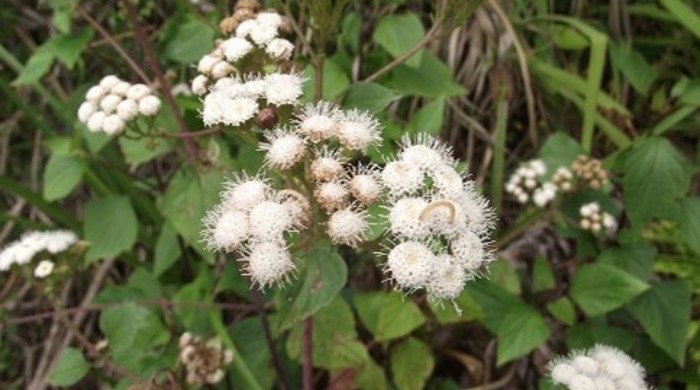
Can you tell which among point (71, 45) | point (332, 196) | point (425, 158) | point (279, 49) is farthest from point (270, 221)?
point (71, 45)

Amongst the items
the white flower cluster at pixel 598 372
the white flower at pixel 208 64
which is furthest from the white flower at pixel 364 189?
the white flower cluster at pixel 598 372

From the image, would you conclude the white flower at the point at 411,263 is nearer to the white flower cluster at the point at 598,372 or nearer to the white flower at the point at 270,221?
the white flower at the point at 270,221

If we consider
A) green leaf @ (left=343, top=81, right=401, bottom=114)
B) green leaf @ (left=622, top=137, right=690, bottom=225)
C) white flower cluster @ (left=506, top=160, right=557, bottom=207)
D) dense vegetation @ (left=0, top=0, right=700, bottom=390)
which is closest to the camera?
green leaf @ (left=343, top=81, right=401, bottom=114)

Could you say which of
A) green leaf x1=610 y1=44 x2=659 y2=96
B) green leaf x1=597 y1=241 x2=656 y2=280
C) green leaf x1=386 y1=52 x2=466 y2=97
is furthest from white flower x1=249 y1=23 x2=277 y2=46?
green leaf x1=610 y1=44 x2=659 y2=96

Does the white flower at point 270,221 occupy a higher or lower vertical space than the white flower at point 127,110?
higher

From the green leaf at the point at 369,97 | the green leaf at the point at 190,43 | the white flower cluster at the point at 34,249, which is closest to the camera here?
the green leaf at the point at 369,97

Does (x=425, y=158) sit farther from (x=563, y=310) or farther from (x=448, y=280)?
(x=563, y=310)

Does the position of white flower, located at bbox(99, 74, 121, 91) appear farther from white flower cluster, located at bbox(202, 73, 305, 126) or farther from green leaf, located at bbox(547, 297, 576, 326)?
green leaf, located at bbox(547, 297, 576, 326)
